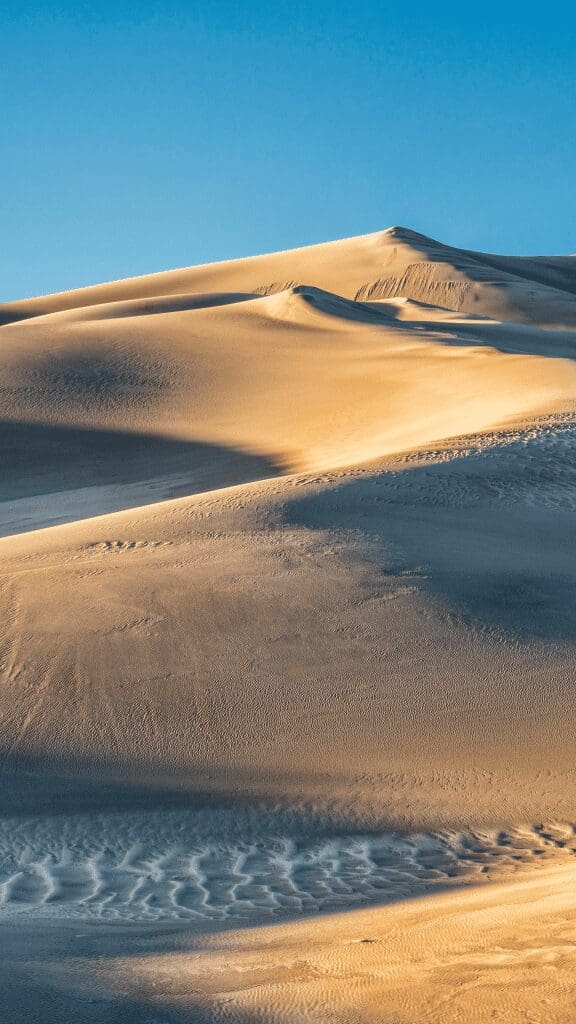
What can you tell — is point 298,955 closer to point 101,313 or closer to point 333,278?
point 101,313

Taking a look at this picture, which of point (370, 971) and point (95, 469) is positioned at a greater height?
point (95, 469)

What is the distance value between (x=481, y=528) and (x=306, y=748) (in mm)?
3306

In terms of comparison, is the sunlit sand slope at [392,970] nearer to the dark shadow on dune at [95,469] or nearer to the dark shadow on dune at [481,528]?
the dark shadow on dune at [481,528]

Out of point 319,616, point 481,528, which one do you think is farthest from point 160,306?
point 319,616

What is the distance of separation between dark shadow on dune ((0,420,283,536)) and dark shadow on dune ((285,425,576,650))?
15.6 ft

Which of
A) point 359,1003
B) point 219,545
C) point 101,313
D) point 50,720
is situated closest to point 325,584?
point 219,545

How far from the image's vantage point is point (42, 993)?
304 centimetres

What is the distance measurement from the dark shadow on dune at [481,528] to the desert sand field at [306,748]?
27 mm

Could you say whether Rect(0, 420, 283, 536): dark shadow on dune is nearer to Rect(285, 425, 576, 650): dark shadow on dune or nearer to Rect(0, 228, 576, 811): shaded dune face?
Rect(0, 228, 576, 811): shaded dune face

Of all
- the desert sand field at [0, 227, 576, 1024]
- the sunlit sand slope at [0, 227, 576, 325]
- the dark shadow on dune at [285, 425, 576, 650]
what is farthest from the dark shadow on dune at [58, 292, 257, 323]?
the dark shadow on dune at [285, 425, 576, 650]

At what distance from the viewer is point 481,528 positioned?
8.66 metres

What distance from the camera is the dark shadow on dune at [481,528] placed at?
7.12m

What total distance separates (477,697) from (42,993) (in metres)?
3.65

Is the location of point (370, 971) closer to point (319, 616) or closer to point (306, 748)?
point (306, 748)
